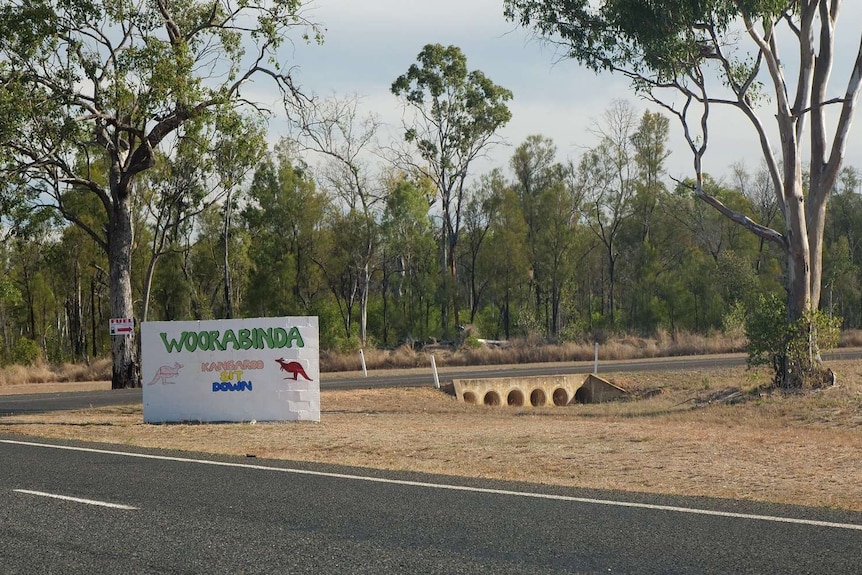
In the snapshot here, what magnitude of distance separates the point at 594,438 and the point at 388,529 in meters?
9.14

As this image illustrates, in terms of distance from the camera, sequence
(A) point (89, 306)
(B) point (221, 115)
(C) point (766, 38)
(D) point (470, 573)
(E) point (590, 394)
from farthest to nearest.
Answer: (A) point (89, 306)
(E) point (590, 394)
(B) point (221, 115)
(C) point (766, 38)
(D) point (470, 573)

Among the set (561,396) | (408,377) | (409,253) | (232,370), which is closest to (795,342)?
(561,396)

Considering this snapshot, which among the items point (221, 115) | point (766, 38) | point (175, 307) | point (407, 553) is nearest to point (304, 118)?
point (221, 115)

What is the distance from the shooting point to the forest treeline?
64.4m

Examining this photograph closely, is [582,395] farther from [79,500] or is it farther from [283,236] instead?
[283,236]

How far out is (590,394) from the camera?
102ft

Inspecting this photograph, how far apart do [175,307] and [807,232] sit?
51883mm

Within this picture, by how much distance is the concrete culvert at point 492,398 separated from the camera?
2995cm

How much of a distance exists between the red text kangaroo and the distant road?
27.7 feet

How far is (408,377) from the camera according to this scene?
34.8m

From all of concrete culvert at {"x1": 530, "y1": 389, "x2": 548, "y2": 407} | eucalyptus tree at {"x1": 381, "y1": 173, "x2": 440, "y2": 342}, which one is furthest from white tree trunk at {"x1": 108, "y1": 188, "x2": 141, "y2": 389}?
eucalyptus tree at {"x1": 381, "y1": 173, "x2": 440, "y2": 342}

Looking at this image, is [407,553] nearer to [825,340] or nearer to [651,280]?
[825,340]

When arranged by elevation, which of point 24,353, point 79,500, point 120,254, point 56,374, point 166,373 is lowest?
point 79,500

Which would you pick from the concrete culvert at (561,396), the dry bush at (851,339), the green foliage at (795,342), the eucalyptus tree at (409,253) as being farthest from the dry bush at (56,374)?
the dry bush at (851,339)
